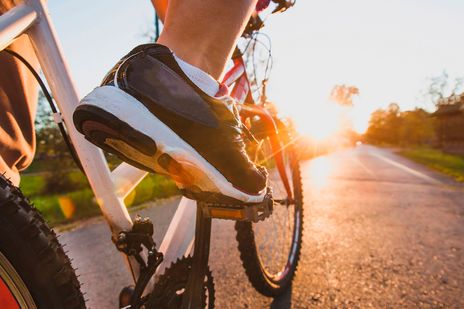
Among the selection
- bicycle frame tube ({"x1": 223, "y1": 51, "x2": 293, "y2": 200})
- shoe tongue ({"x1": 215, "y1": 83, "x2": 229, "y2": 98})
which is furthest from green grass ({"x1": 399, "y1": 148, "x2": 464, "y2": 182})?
shoe tongue ({"x1": 215, "y1": 83, "x2": 229, "y2": 98})

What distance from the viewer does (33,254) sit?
588mm

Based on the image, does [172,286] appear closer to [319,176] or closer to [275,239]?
[275,239]

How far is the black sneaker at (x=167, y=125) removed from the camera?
639 mm

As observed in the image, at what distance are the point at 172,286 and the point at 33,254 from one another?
46 centimetres

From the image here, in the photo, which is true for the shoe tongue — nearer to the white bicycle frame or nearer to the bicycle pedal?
the bicycle pedal

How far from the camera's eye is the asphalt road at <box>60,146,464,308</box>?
65.2 inches

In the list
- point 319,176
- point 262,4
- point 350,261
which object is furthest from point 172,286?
point 319,176

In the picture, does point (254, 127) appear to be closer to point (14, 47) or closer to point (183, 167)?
point (183, 167)

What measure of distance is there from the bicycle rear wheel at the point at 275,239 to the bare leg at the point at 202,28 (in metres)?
0.75

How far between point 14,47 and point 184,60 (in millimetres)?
524

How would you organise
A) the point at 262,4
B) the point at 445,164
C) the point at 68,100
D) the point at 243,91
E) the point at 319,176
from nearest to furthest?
1. the point at 68,100
2. the point at 262,4
3. the point at 243,91
4. the point at 319,176
5. the point at 445,164

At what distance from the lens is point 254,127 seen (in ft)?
4.92

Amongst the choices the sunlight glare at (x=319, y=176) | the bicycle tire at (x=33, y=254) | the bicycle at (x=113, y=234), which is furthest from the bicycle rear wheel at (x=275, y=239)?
the sunlight glare at (x=319, y=176)

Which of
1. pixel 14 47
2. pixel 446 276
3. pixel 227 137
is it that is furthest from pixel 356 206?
pixel 14 47
